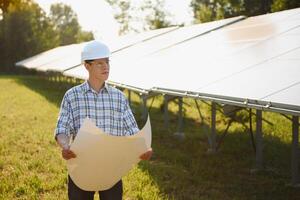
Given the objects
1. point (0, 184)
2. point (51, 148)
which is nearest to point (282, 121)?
point (51, 148)

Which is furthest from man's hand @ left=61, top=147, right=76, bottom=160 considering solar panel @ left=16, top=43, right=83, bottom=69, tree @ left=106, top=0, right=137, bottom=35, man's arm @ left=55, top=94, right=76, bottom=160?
tree @ left=106, top=0, right=137, bottom=35

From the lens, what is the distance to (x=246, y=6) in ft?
97.0

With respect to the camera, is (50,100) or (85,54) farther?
(50,100)

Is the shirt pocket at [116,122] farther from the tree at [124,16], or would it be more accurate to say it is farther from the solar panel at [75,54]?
the tree at [124,16]

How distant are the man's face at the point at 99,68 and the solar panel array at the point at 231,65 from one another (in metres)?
Answer: 1.88

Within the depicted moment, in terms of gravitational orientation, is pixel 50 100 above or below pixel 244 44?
→ below

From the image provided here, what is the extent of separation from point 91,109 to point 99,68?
322mm

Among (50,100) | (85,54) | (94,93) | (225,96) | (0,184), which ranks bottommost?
(50,100)

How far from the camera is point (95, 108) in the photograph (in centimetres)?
331

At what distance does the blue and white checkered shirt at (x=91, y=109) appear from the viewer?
3281 millimetres

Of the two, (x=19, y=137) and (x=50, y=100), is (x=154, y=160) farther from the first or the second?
(x=50, y=100)

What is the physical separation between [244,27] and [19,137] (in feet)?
17.7

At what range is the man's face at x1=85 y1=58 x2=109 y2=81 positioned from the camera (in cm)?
320

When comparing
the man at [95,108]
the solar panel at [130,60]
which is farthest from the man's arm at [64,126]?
the solar panel at [130,60]
